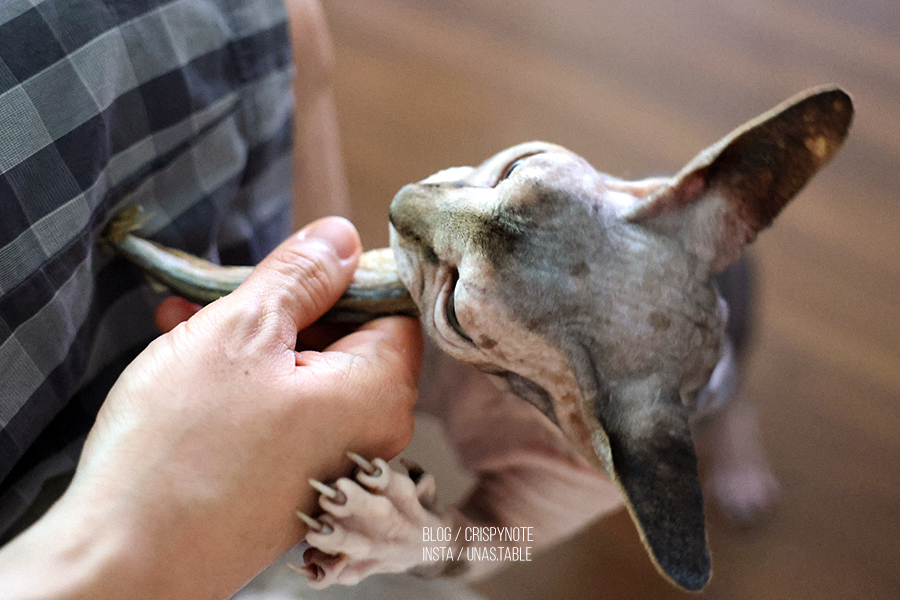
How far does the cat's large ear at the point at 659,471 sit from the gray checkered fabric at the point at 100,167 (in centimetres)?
55

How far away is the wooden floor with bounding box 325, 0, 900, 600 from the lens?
1152 millimetres

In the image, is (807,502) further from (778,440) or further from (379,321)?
(379,321)

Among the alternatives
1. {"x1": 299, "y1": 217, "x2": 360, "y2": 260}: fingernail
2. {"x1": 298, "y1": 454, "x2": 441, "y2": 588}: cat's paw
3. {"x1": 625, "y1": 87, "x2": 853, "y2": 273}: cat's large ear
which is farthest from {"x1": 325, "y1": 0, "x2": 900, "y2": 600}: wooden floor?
{"x1": 625, "y1": 87, "x2": 853, "y2": 273}: cat's large ear

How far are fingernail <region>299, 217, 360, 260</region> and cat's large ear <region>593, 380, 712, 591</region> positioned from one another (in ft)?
1.04

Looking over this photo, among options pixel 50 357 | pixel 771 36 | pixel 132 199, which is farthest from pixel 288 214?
pixel 771 36

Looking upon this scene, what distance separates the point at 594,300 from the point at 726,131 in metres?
0.83

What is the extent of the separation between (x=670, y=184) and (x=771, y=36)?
916mm

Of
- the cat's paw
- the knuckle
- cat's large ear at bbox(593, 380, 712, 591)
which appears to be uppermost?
the knuckle

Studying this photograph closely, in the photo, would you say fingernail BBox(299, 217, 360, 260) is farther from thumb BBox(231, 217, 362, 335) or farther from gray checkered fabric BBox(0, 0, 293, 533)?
gray checkered fabric BBox(0, 0, 293, 533)

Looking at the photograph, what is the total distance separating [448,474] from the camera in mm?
893

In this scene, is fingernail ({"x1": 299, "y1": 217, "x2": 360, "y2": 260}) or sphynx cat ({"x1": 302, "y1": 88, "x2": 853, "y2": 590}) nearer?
sphynx cat ({"x1": 302, "y1": 88, "x2": 853, "y2": 590})

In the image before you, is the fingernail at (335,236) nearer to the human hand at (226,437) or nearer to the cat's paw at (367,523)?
the human hand at (226,437)

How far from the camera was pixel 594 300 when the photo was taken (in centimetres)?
65

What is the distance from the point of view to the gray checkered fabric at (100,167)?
64 cm
